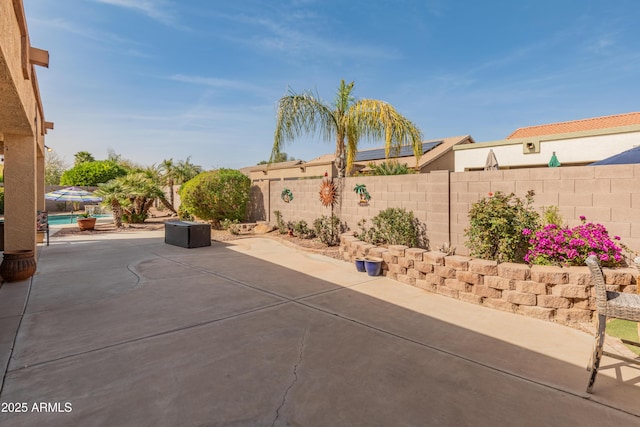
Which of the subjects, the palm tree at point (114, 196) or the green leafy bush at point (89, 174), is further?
Result: the green leafy bush at point (89, 174)

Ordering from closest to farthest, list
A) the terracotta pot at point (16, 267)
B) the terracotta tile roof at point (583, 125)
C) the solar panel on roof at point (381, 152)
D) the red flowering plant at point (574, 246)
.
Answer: the red flowering plant at point (574, 246) → the terracotta pot at point (16, 267) → the terracotta tile roof at point (583, 125) → the solar panel on roof at point (381, 152)

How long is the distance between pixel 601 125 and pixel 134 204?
2769 centimetres

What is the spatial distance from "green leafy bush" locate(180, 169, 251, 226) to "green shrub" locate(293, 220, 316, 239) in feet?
14.0

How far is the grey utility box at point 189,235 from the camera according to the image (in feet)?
36.0

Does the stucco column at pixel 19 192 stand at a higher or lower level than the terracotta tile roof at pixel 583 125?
lower

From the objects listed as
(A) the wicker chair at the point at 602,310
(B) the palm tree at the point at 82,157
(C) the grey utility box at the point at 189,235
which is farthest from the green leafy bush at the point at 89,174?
(A) the wicker chair at the point at 602,310

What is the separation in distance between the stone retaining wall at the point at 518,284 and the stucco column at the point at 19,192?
9.22m

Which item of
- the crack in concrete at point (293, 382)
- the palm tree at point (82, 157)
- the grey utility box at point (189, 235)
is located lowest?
the crack in concrete at point (293, 382)

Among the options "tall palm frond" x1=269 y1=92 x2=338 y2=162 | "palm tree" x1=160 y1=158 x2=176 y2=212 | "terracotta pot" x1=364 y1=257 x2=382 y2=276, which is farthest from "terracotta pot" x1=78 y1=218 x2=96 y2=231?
"terracotta pot" x1=364 y1=257 x2=382 y2=276

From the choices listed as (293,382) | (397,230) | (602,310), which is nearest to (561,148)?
(397,230)

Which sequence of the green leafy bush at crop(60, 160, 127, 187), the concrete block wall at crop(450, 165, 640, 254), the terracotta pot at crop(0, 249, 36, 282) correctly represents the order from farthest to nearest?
the green leafy bush at crop(60, 160, 127, 187), the terracotta pot at crop(0, 249, 36, 282), the concrete block wall at crop(450, 165, 640, 254)

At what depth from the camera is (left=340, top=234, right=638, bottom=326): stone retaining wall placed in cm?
462

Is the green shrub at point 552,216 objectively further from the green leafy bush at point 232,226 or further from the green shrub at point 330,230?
the green leafy bush at point 232,226

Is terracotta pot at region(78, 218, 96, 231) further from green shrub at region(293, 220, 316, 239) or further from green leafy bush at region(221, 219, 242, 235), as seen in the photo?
green shrub at region(293, 220, 316, 239)
